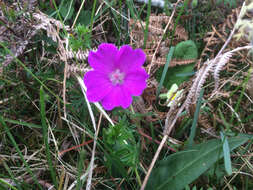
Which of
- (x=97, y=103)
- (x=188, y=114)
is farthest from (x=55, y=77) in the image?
(x=188, y=114)

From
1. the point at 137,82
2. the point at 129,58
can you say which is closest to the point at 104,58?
the point at 129,58

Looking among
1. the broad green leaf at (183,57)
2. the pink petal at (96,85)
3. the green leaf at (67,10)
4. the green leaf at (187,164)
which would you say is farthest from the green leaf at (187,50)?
the green leaf at (67,10)

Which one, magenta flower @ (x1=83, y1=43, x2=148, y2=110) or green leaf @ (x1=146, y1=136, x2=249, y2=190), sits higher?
magenta flower @ (x1=83, y1=43, x2=148, y2=110)

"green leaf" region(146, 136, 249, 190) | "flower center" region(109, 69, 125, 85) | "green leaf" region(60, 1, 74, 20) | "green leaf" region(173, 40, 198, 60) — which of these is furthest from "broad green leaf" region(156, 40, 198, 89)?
"green leaf" region(60, 1, 74, 20)

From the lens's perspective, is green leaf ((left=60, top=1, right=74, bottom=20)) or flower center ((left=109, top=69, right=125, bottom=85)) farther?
green leaf ((left=60, top=1, right=74, bottom=20))

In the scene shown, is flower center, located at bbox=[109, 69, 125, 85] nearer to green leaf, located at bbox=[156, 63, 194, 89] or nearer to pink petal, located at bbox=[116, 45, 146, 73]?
pink petal, located at bbox=[116, 45, 146, 73]

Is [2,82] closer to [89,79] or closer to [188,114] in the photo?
[89,79]
